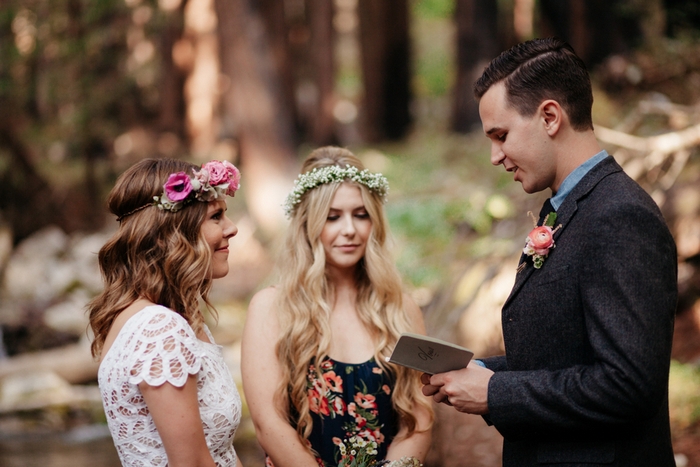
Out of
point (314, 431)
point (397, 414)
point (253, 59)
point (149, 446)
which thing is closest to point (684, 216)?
point (397, 414)

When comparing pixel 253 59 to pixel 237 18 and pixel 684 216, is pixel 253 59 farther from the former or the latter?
pixel 684 216

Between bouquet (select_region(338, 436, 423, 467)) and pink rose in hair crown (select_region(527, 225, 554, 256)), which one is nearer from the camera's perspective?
pink rose in hair crown (select_region(527, 225, 554, 256))

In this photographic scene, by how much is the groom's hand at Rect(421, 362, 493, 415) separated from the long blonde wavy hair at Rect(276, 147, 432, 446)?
2.93 ft

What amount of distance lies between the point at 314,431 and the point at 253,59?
8620 mm

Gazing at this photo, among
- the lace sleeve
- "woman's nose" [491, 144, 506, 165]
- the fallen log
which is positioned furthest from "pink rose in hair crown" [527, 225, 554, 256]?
the fallen log

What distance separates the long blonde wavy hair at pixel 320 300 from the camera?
124 inches

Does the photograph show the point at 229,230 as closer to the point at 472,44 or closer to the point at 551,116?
the point at 551,116

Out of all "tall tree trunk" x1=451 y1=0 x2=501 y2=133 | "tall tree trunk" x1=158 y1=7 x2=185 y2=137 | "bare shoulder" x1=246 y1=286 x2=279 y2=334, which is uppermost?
"tall tree trunk" x1=158 y1=7 x2=185 y2=137

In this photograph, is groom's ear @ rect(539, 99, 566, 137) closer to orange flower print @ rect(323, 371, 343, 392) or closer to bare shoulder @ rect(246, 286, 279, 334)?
orange flower print @ rect(323, 371, 343, 392)

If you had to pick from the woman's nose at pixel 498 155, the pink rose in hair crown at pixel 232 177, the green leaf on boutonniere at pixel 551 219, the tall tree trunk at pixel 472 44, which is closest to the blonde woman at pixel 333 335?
the pink rose in hair crown at pixel 232 177

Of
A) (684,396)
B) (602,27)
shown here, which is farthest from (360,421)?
(602,27)

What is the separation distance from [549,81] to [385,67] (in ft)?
45.1

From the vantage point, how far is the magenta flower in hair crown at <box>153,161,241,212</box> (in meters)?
2.43

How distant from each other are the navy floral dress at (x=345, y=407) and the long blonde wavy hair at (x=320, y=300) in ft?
0.16
